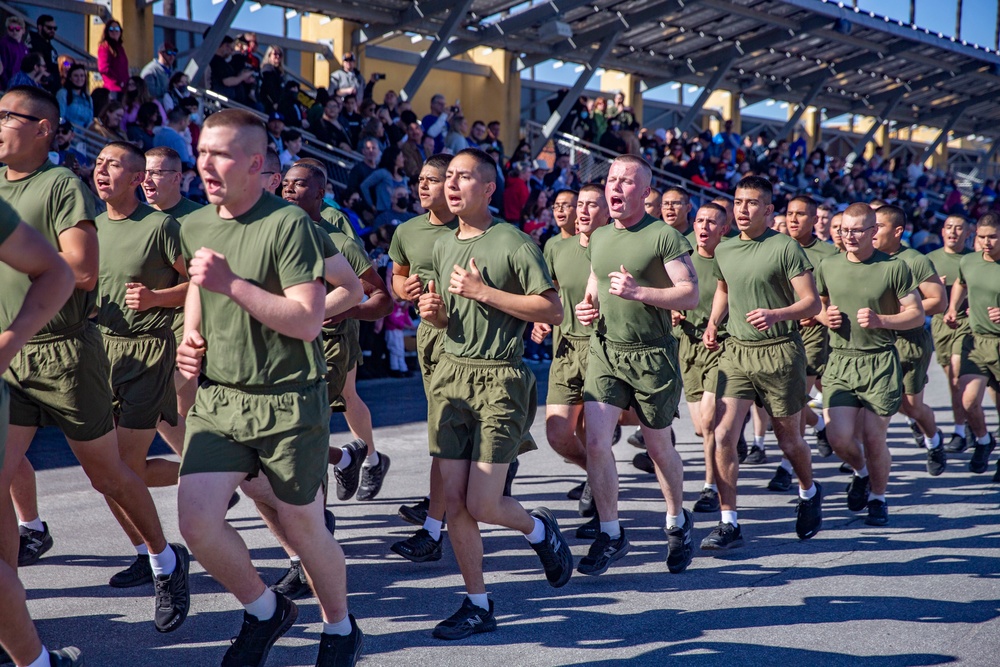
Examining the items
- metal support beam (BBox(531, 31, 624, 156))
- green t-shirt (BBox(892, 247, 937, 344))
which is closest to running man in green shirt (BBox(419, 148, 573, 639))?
green t-shirt (BBox(892, 247, 937, 344))

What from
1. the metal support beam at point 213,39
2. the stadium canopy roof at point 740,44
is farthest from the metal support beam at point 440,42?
the metal support beam at point 213,39

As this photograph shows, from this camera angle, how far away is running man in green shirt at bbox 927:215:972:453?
9.23 metres

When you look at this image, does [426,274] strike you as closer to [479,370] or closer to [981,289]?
[479,370]

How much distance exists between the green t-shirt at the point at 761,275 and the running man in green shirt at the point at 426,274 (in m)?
1.75

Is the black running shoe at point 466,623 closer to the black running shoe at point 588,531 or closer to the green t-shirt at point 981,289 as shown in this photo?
the black running shoe at point 588,531

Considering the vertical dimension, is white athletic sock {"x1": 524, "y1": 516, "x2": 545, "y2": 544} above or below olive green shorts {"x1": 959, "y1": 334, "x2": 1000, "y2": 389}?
below

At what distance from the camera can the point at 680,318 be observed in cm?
746

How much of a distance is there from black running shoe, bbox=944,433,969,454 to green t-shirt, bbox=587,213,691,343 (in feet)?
16.2

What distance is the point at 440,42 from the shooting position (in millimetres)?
18141

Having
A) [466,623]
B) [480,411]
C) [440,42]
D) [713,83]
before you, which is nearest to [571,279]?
[480,411]

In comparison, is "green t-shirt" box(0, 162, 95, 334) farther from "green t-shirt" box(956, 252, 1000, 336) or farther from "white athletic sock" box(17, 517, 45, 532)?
"green t-shirt" box(956, 252, 1000, 336)

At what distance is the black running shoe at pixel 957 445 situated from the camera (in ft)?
31.2

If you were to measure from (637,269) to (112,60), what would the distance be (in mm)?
9036

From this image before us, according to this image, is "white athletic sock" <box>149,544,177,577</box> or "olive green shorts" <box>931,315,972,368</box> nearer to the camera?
"white athletic sock" <box>149,544,177,577</box>
